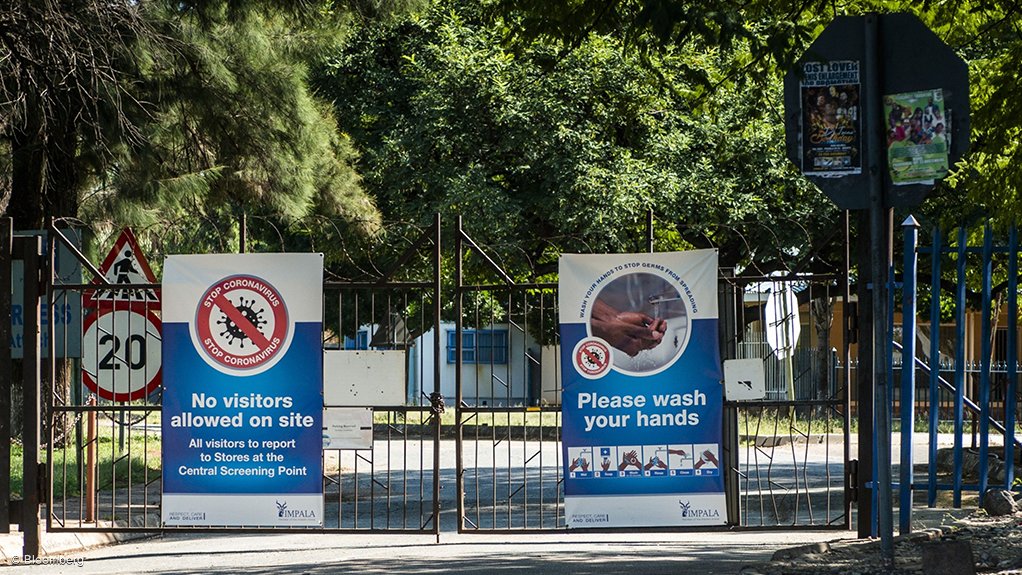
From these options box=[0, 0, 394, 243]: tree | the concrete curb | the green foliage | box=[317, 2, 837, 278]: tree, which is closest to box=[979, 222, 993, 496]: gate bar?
the concrete curb

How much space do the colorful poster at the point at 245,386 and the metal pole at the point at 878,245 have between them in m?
4.18

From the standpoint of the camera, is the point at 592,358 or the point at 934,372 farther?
the point at 592,358

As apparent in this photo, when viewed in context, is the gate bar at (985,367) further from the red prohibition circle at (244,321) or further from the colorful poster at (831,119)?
the red prohibition circle at (244,321)

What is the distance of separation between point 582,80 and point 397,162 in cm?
388

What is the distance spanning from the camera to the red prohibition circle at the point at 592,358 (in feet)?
29.6

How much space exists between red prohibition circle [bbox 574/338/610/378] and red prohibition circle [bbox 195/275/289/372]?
6.83ft

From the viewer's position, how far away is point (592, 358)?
9039 mm

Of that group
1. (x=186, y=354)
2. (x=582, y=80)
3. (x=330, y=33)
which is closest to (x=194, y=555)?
(x=186, y=354)

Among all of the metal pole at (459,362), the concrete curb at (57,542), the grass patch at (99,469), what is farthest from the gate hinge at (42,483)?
the grass patch at (99,469)

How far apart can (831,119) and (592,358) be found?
2.84 m

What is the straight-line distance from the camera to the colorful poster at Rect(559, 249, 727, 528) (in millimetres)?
9000

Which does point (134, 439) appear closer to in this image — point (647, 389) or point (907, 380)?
point (647, 389)

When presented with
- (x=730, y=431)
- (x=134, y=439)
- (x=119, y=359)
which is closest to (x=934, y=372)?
(x=730, y=431)

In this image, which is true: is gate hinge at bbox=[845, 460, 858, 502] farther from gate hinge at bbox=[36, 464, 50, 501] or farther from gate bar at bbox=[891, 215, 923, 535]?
gate hinge at bbox=[36, 464, 50, 501]
